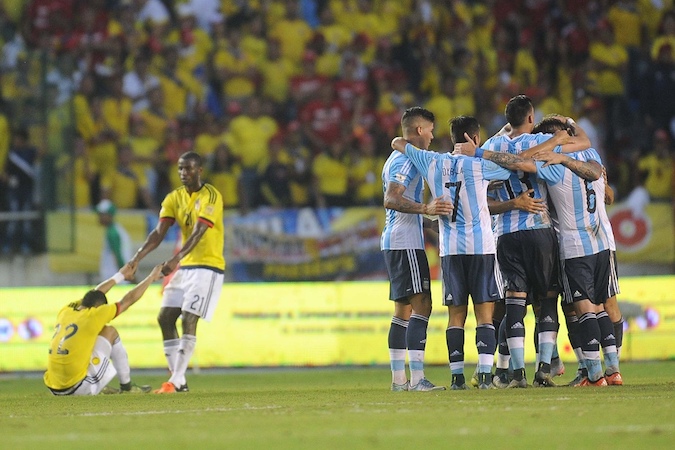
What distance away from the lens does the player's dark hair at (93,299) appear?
1084cm

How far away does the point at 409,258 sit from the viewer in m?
9.81

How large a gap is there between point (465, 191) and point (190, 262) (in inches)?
124

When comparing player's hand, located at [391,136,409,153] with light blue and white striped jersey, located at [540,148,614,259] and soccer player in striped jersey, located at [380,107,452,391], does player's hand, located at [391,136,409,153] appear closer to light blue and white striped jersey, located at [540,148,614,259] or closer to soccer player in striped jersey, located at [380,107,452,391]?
soccer player in striped jersey, located at [380,107,452,391]

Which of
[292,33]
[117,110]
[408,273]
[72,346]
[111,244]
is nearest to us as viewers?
[408,273]

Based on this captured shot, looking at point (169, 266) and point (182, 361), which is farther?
point (182, 361)

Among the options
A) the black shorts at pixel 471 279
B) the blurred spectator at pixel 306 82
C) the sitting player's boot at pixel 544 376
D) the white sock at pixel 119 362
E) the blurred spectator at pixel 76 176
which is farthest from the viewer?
the blurred spectator at pixel 306 82

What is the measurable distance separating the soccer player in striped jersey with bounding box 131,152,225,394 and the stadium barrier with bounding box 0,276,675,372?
401cm

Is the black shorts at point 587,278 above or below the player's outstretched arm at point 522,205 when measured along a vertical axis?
below

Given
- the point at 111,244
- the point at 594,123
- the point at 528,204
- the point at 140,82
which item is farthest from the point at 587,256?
the point at 140,82

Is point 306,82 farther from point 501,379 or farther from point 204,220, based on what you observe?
point 501,379

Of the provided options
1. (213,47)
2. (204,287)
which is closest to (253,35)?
(213,47)

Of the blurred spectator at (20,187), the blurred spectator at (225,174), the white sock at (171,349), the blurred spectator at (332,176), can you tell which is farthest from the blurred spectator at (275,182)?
the white sock at (171,349)

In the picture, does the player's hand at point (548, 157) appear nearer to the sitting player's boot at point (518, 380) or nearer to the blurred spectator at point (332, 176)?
the sitting player's boot at point (518, 380)

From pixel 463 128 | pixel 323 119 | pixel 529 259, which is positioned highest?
pixel 323 119
